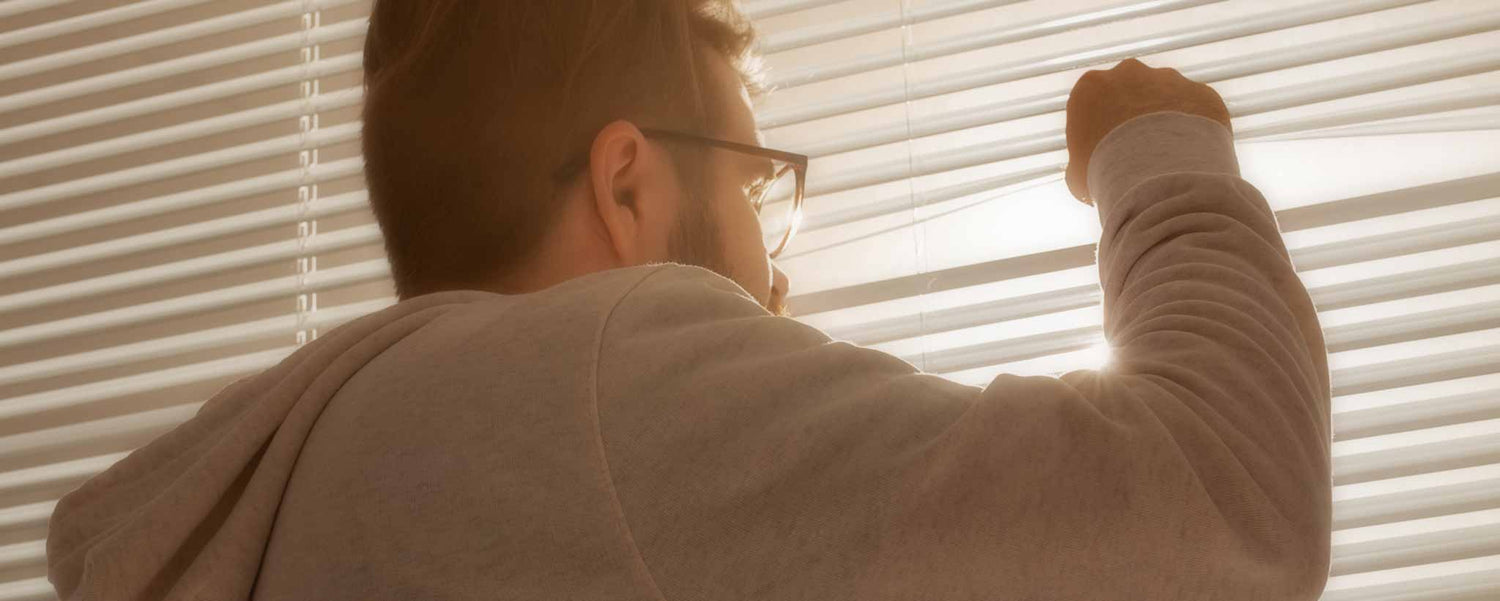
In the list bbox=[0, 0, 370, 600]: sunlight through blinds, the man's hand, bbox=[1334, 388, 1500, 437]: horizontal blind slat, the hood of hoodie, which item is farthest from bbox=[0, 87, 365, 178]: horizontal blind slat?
bbox=[1334, 388, 1500, 437]: horizontal blind slat

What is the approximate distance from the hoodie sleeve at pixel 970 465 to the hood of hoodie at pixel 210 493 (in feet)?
0.60

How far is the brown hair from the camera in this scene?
35.4 inches

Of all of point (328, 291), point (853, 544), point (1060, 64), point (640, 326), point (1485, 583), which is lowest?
point (1485, 583)

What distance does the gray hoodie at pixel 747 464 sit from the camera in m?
0.58

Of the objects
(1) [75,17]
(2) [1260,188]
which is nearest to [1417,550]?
(2) [1260,188]

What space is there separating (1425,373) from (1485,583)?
17cm

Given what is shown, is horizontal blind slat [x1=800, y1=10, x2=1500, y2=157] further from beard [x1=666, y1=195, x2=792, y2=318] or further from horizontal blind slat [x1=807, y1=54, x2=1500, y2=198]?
beard [x1=666, y1=195, x2=792, y2=318]

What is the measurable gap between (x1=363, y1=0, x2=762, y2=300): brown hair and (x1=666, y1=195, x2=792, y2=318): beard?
0.07m

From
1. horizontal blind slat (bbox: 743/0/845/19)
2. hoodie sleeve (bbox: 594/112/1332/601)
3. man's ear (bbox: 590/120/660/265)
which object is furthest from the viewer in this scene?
horizontal blind slat (bbox: 743/0/845/19)

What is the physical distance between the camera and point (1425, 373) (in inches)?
40.8

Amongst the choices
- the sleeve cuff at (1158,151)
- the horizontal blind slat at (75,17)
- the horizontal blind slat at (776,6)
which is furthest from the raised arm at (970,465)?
the horizontal blind slat at (75,17)

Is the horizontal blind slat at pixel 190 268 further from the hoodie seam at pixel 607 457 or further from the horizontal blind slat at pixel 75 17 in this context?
the hoodie seam at pixel 607 457

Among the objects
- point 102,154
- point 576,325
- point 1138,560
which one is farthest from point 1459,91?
point 102,154

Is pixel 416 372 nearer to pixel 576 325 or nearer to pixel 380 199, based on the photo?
pixel 576 325
